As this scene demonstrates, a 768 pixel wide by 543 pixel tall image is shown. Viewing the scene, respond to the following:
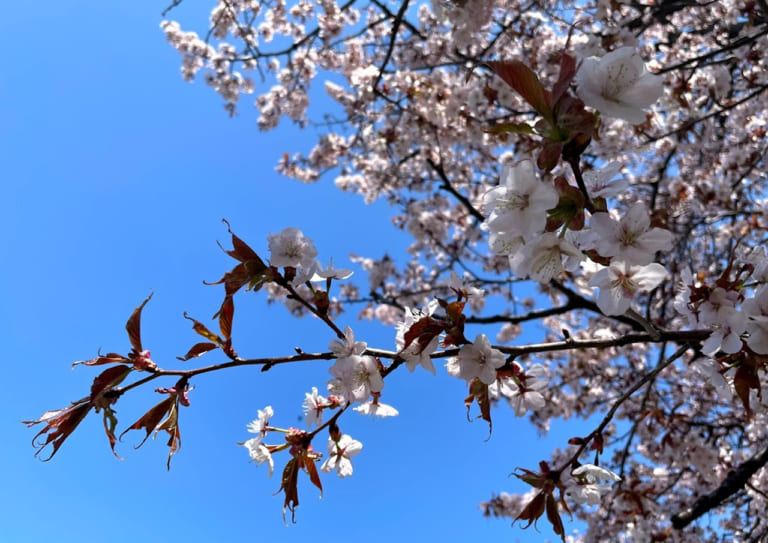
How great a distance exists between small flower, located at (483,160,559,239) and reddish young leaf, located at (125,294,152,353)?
82cm

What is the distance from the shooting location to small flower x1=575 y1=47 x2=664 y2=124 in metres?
0.91

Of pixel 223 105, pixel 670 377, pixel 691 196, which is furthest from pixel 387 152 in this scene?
pixel 670 377

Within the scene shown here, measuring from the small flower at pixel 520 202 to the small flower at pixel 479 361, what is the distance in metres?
0.30

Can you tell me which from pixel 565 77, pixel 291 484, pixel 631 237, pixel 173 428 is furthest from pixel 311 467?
pixel 565 77

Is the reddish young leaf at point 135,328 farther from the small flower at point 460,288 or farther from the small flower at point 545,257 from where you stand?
the small flower at point 545,257

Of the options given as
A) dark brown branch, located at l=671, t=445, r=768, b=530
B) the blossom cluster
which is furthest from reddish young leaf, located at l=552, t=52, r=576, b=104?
dark brown branch, located at l=671, t=445, r=768, b=530

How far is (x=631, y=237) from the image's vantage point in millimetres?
982

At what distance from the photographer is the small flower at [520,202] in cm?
89

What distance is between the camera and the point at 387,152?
20.4ft

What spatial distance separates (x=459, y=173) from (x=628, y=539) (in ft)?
16.8

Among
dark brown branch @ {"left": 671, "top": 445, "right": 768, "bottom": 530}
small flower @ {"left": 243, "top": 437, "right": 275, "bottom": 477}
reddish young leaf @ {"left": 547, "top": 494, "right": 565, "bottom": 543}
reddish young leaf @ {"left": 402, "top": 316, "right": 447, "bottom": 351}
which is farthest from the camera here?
dark brown branch @ {"left": 671, "top": 445, "right": 768, "bottom": 530}

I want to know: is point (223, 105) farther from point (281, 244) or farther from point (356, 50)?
point (281, 244)

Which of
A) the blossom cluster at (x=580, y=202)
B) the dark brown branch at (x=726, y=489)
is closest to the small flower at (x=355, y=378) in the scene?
the blossom cluster at (x=580, y=202)

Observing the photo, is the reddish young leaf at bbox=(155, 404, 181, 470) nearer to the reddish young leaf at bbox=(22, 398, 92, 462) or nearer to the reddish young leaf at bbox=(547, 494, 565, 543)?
the reddish young leaf at bbox=(22, 398, 92, 462)
